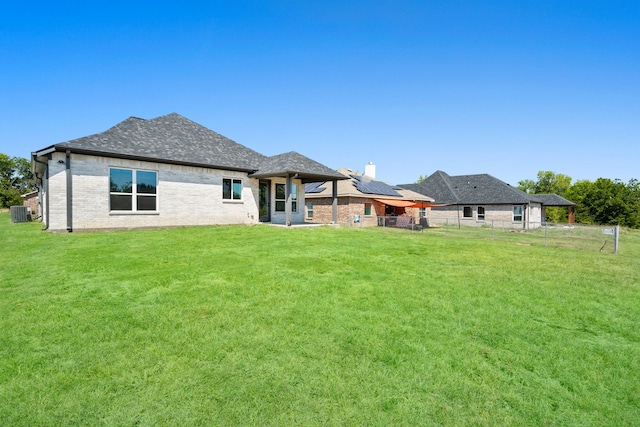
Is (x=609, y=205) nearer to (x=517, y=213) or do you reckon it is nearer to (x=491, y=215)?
(x=517, y=213)

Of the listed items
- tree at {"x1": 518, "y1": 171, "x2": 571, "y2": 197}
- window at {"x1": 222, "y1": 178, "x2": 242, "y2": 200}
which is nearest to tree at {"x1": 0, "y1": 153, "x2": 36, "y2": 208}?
window at {"x1": 222, "y1": 178, "x2": 242, "y2": 200}

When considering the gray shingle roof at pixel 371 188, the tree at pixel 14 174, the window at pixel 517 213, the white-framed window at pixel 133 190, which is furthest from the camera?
the tree at pixel 14 174

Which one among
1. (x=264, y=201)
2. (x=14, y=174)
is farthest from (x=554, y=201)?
(x=14, y=174)

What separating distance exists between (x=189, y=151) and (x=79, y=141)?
4779mm

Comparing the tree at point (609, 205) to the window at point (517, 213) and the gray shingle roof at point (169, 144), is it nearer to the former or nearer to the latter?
the window at point (517, 213)

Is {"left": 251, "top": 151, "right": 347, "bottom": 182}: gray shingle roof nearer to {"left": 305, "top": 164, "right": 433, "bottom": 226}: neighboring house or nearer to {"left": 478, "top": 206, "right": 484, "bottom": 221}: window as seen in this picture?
{"left": 305, "top": 164, "right": 433, "bottom": 226}: neighboring house

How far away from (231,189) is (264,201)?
2.44m

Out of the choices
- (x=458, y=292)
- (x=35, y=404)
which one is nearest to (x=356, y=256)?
(x=458, y=292)

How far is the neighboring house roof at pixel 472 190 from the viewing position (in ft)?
104

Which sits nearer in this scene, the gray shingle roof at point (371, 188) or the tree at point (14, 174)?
the gray shingle roof at point (371, 188)

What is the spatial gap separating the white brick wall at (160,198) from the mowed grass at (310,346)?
6.10 meters

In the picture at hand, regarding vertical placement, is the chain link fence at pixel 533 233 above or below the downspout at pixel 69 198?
below

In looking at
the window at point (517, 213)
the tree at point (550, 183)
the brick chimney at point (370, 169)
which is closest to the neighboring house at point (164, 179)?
the brick chimney at point (370, 169)

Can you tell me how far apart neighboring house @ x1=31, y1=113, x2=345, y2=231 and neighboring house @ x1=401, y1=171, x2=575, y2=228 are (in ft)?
58.8
